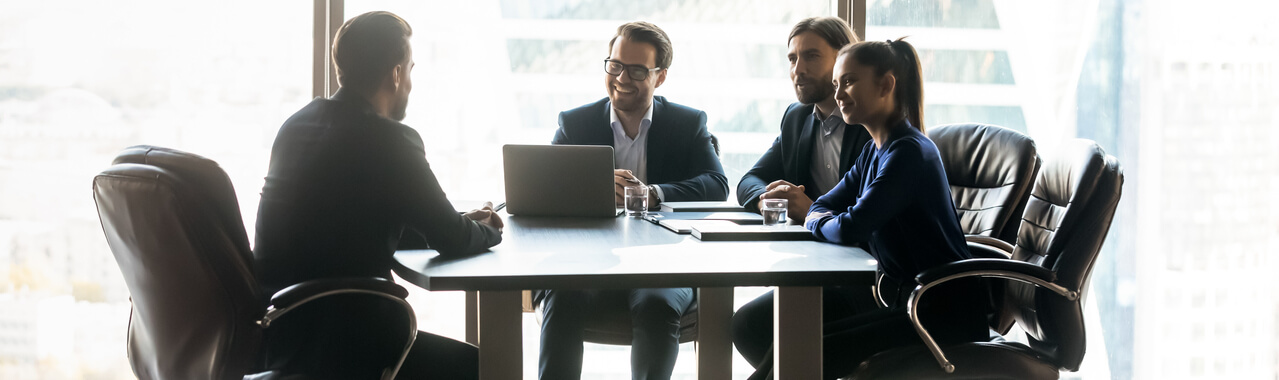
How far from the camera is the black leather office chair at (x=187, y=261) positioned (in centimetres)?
136

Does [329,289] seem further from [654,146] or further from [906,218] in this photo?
[654,146]

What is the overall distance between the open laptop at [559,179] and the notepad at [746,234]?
396 mm

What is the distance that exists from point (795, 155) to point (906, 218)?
1.08 meters

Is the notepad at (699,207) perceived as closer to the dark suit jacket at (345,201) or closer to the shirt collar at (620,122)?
the shirt collar at (620,122)

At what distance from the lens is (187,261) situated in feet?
4.50

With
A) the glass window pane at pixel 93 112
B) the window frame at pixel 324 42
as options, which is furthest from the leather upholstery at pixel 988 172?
the glass window pane at pixel 93 112

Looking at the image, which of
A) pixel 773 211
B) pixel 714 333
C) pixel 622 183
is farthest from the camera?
pixel 622 183

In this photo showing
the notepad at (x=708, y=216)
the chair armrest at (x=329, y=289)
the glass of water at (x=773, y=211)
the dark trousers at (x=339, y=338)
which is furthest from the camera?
the notepad at (x=708, y=216)

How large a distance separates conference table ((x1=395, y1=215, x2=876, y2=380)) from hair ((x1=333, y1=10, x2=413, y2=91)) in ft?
1.13

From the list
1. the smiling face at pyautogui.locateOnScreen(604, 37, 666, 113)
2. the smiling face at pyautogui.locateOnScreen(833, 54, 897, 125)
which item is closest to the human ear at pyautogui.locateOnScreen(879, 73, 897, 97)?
the smiling face at pyautogui.locateOnScreen(833, 54, 897, 125)

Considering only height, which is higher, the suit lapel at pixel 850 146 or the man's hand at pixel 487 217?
the suit lapel at pixel 850 146

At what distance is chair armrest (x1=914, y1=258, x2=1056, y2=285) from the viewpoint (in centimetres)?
163

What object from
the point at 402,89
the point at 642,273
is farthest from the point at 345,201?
the point at 642,273

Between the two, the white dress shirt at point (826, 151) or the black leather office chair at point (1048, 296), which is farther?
the white dress shirt at point (826, 151)
